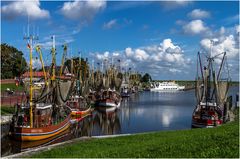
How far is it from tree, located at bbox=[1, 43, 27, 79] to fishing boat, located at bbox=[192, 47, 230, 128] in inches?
2392

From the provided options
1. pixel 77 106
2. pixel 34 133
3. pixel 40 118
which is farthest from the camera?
pixel 77 106

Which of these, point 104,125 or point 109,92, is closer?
point 104,125

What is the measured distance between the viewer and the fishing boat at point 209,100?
46000 mm

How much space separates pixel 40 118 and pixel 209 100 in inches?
1058

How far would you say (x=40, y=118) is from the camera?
39156 mm

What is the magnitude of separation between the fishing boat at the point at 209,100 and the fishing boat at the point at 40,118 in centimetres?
1802

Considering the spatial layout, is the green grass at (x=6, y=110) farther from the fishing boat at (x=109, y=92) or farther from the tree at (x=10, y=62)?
the tree at (x=10, y=62)

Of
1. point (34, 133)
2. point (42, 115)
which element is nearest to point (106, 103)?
point (42, 115)

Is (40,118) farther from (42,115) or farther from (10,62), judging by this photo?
(10,62)

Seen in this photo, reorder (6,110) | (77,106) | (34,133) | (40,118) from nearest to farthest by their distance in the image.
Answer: (34,133)
(40,118)
(6,110)
(77,106)

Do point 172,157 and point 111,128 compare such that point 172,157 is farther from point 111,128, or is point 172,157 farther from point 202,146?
point 111,128

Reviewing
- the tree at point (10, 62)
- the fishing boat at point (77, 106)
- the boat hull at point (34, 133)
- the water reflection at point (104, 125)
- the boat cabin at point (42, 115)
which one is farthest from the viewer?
the tree at point (10, 62)

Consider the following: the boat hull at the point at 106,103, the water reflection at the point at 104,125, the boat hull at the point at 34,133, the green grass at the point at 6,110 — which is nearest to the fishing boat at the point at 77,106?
the water reflection at the point at 104,125

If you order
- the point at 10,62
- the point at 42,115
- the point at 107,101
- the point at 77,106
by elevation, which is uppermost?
the point at 10,62
